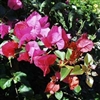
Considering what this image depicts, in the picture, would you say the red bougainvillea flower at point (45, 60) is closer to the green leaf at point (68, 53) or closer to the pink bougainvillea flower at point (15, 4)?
the green leaf at point (68, 53)

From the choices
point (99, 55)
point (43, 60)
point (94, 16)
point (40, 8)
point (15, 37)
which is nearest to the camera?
point (43, 60)

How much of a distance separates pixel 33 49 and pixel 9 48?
0.10m

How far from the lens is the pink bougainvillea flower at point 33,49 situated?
1225mm

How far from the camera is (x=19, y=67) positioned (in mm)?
1469

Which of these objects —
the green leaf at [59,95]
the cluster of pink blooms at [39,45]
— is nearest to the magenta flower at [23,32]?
the cluster of pink blooms at [39,45]

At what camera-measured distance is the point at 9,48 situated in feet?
4.21

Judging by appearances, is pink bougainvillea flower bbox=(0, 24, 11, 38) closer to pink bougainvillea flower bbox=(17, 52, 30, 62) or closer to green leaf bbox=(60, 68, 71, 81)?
pink bougainvillea flower bbox=(17, 52, 30, 62)

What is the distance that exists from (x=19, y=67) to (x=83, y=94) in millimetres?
338

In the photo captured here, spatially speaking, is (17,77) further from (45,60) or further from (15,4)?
(15,4)

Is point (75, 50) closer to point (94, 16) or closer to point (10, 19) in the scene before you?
point (10, 19)

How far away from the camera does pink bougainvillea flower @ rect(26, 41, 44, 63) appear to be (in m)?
1.22

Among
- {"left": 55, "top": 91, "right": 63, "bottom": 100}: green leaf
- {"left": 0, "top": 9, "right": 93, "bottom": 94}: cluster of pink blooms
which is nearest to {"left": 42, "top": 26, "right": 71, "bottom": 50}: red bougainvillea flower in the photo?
{"left": 0, "top": 9, "right": 93, "bottom": 94}: cluster of pink blooms

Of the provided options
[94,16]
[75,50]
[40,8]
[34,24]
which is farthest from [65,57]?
[94,16]

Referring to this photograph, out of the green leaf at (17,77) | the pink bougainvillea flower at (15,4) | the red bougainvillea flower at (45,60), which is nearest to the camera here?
the red bougainvillea flower at (45,60)
